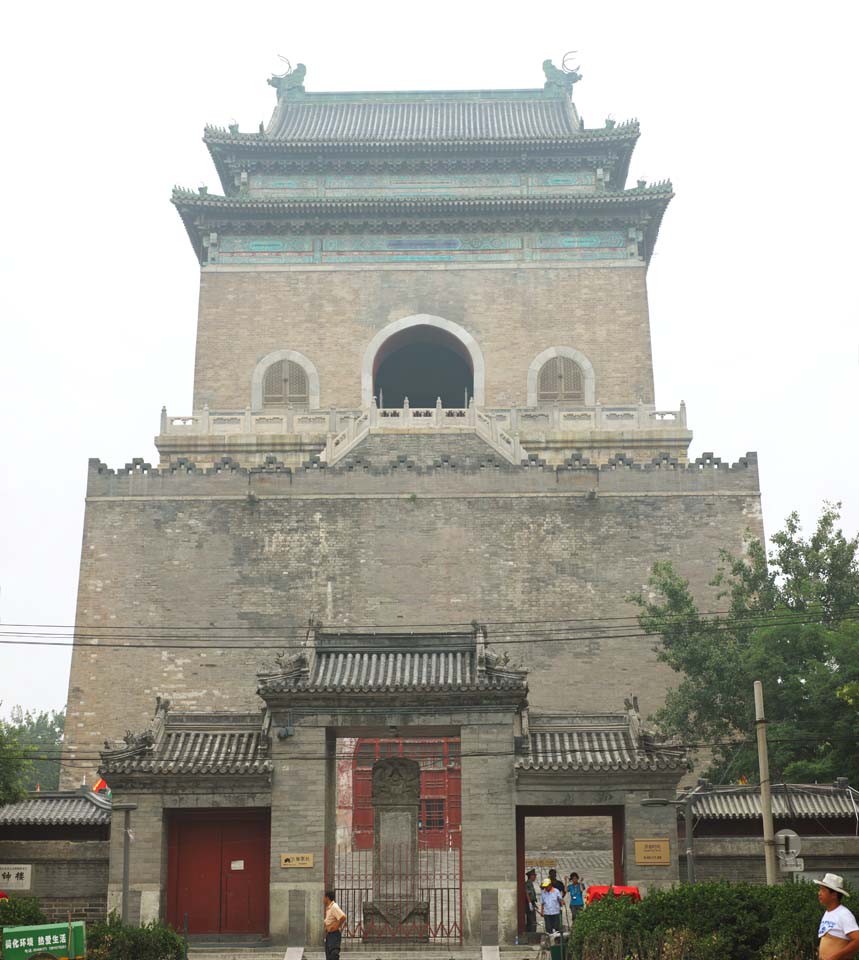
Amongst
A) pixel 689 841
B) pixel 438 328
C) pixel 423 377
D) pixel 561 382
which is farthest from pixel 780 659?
pixel 423 377

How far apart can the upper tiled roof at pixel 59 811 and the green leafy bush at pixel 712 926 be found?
30.5 feet

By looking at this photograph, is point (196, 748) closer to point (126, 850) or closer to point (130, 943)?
point (126, 850)

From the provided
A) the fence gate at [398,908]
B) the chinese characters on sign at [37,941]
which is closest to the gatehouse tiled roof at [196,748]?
the fence gate at [398,908]

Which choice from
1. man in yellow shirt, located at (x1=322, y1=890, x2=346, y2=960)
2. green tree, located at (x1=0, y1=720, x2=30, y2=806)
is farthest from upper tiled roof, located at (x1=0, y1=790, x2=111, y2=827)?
man in yellow shirt, located at (x1=322, y1=890, x2=346, y2=960)

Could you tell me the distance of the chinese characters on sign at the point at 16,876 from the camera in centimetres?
1956

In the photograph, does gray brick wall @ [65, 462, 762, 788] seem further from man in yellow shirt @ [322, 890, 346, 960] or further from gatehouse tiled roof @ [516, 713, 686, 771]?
man in yellow shirt @ [322, 890, 346, 960]

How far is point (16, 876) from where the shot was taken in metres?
19.7

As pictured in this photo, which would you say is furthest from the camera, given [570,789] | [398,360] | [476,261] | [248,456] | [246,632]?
[398,360]

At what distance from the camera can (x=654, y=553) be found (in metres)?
30.8

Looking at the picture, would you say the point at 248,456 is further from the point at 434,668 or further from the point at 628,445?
the point at 434,668

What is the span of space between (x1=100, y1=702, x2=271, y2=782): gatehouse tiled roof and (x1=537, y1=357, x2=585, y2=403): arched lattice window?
18.9m

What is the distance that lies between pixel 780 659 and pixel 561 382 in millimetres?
15486

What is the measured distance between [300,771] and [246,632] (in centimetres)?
1134

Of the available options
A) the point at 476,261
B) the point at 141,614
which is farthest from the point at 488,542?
the point at 476,261
